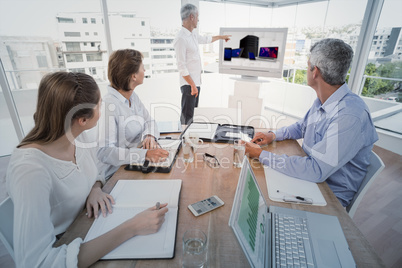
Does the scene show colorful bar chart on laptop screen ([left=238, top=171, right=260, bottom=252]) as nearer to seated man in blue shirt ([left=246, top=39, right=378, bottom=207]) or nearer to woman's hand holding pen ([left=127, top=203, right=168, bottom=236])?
woman's hand holding pen ([left=127, top=203, right=168, bottom=236])

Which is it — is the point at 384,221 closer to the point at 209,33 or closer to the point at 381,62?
the point at 381,62

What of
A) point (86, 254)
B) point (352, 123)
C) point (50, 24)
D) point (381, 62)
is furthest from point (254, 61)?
point (86, 254)

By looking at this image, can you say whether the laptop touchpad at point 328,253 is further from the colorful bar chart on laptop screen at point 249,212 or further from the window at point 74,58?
the window at point 74,58

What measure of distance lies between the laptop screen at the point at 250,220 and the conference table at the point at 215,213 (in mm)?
111

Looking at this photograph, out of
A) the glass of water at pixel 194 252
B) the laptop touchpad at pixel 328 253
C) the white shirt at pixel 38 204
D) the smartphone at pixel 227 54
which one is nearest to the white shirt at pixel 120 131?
the white shirt at pixel 38 204

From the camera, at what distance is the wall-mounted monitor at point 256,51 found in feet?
10.0

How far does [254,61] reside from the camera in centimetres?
331

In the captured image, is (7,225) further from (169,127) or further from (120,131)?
(169,127)

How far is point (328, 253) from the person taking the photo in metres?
0.75

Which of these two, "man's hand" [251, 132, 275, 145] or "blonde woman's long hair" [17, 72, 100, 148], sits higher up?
"blonde woman's long hair" [17, 72, 100, 148]

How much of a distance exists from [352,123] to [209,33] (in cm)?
381

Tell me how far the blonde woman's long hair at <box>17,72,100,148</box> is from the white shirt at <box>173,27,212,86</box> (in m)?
2.36

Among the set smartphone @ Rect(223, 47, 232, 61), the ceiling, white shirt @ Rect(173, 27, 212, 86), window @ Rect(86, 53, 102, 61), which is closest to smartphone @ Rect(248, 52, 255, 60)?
smartphone @ Rect(223, 47, 232, 61)

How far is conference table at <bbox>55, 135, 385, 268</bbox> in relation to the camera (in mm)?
727
